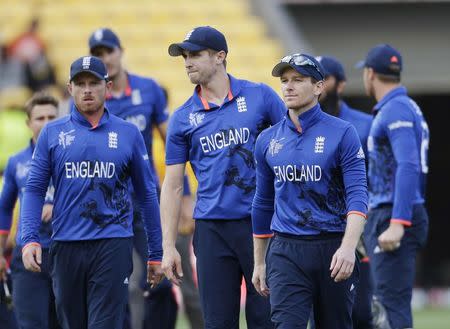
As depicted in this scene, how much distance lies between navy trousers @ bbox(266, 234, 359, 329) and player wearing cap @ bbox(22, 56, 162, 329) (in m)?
1.12

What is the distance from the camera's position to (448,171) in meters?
24.9

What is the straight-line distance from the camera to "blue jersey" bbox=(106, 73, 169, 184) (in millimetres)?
10148

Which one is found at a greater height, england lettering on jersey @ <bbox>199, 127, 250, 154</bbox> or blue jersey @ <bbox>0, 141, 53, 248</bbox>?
england lettering on jersey @ <bbox>199, 127, 250, 154</bbox>

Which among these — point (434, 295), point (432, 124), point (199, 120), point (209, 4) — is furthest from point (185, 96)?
point (199, 120)

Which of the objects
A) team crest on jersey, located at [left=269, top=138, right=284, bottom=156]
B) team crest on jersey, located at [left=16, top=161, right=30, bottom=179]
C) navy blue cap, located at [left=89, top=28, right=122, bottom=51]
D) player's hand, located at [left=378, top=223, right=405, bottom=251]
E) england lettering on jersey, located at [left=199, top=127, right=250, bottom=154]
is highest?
navy blue cap, located at [left=89, top=28, right=122, bottom=51]

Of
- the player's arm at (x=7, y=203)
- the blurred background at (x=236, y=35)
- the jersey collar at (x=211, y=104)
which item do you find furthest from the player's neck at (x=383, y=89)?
the blurred background at (x=236, y=35)

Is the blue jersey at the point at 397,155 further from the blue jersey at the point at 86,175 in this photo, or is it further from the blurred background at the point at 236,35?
the blurred background at the point at 236,35

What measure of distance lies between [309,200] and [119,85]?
2972 mm

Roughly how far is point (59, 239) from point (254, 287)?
1286 millimetres

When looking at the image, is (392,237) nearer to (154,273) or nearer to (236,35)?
(154,273)

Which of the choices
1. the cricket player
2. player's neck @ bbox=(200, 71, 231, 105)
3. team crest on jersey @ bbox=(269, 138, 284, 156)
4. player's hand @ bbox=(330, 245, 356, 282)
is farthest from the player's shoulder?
player's hand @ bbox=(330, 245, 356, 282)

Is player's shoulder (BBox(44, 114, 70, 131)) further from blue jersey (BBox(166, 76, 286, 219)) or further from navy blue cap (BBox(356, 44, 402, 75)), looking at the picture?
navy blue cap (BBox(356, 44, 402, 75))

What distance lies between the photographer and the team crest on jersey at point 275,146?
7707 millimetres

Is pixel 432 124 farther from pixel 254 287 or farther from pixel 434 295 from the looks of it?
pixel 254 287
